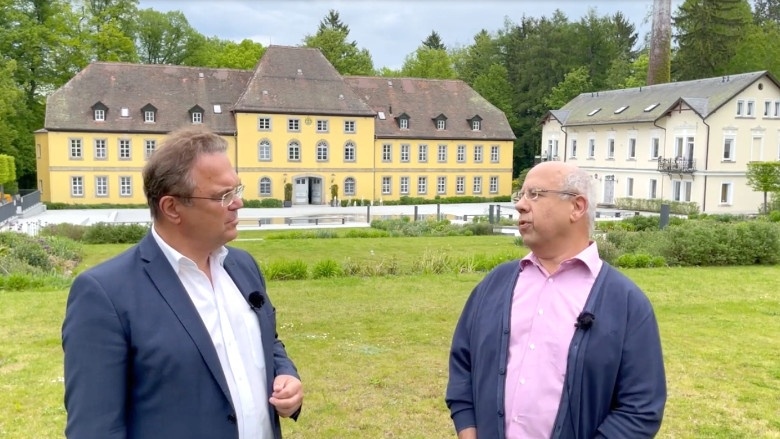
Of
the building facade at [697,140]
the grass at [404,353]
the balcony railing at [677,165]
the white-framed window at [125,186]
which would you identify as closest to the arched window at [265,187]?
the white-framed window at [125,186]

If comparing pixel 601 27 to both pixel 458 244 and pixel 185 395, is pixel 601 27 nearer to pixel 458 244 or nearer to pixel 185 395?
pixel 458 244

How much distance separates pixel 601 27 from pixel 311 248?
51566 millimetres

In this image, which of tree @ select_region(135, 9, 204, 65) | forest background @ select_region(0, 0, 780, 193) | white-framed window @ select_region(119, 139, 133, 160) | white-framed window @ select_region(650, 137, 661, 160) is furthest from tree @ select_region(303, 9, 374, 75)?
white-framed window @ select_region(650, 137, 661, 160)

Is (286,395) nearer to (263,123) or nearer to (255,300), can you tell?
(255,300)

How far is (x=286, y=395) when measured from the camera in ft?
9.25

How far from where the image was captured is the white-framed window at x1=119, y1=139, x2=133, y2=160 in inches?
1598

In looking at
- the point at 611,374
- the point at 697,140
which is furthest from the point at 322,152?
the point at 611,374

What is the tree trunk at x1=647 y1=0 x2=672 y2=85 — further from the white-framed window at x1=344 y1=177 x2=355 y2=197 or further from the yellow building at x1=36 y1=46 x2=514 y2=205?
the white-framed window at x1=344 y1=177 x2=355 y2=197

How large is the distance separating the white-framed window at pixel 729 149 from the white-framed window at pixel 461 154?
16.8m

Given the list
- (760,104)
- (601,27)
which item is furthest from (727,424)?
(601,27)

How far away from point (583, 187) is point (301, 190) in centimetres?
4133

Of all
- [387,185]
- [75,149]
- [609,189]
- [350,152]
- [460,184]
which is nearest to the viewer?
[75,149]

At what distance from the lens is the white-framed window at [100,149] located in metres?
40.1

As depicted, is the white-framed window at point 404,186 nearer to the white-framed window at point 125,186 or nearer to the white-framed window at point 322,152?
the white-framed window at point 322,152
